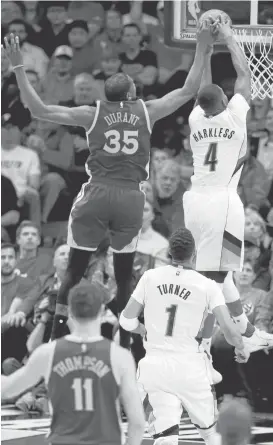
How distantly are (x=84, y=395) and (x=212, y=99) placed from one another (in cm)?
370

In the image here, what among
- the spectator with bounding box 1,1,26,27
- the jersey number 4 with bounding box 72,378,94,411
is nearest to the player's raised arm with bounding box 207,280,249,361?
the jersey number 4 with bounding box 72,378,94,411

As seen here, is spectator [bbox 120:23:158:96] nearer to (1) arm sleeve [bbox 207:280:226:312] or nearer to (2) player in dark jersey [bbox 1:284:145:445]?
(1) arm sleeve [bbox 207:280:226:312]

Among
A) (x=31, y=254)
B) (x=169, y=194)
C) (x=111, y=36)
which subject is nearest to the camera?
(x=31, y=254)

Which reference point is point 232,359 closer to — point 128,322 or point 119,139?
point 119,139

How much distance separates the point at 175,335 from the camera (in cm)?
780

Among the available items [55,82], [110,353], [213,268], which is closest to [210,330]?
[213,268]

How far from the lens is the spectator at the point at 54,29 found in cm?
1462

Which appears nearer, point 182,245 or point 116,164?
point 182,245

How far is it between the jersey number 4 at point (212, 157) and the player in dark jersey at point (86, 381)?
10.9 feet

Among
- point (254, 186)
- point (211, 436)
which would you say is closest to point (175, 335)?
point (211, 436)

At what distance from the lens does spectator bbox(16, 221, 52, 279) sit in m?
13.0

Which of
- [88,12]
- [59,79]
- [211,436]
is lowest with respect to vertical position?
[211,436]

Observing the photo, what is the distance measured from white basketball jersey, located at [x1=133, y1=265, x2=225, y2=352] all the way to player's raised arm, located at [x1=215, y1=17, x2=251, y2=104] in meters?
2.08

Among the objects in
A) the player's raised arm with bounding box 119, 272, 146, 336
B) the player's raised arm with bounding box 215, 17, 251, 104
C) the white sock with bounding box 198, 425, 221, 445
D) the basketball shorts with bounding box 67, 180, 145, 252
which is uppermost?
the player's raised arm with bounding box 215, 17, 251, 104
